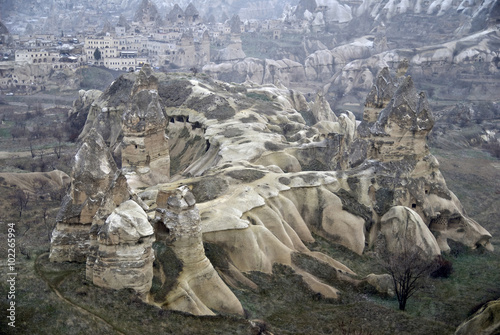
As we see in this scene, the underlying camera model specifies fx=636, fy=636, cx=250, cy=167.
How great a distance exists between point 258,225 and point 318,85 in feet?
289

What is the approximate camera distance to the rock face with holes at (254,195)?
23906 mm

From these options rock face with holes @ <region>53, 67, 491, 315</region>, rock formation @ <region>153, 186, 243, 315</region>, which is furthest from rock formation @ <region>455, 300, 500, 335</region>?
rock formation @ <region>153, 186, 243, 315</region>

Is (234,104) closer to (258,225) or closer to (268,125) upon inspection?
(268,125)

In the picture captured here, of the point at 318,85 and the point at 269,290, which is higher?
the point at 269,290

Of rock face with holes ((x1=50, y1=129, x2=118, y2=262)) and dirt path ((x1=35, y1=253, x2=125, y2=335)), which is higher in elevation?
rock face with holes ((x1=50, y1=129, x2=118, y2=262))

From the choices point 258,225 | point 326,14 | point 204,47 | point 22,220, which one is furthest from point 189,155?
point 326,14

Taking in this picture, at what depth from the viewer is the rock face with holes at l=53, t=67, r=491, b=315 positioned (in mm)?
23906

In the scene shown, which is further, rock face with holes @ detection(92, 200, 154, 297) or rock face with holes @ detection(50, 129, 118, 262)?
rock face with holes @ detection(50, 129, 118, 262)

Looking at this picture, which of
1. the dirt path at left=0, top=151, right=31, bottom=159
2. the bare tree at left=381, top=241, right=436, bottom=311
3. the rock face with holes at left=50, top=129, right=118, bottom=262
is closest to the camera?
the rock face with holes at left=50, top=129, right=118, bottom=262

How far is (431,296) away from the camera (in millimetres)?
28516

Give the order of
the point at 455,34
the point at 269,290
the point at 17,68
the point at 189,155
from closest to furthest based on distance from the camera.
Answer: the point at 269,290 → the point at 189,155 → the point at 17,68 → the point at 455,34

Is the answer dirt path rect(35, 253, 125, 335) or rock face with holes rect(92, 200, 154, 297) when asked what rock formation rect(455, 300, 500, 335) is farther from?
dirt path rect(35, 253, 125, 335)

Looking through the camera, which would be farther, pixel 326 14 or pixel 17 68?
pixel 326 14

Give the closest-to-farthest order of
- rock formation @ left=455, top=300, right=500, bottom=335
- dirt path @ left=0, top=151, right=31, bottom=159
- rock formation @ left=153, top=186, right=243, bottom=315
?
rock formation @ left=455, top=300, right=500, bottom=335
rock formation @ left=153, top=186, right=243, bottom=315
dirt path @ left=0, top=151, right=31, bottom=159
